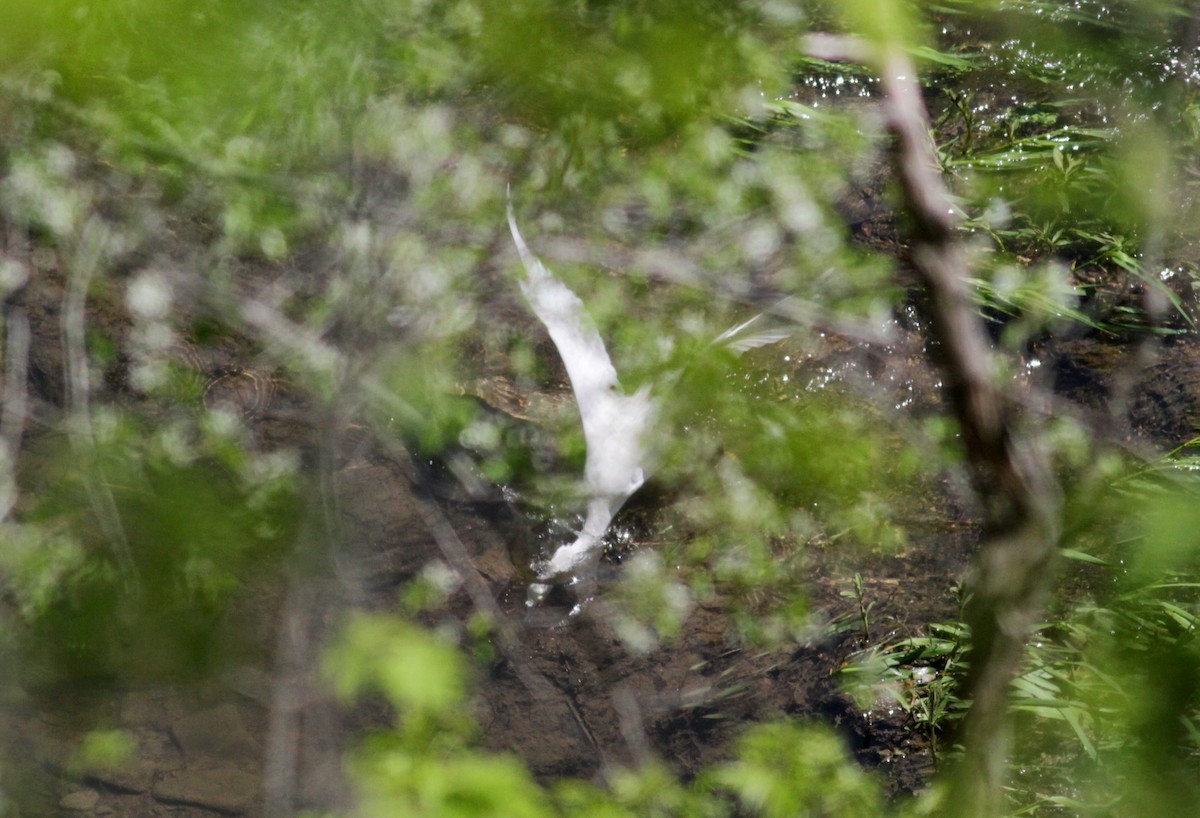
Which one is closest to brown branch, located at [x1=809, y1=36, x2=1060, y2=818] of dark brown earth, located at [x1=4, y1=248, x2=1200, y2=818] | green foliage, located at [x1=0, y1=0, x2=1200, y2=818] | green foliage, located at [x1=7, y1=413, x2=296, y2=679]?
green foliage, located at [x1=0, y1=0, x2=1200, y2=818]

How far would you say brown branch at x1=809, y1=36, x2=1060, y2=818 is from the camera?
0.61 metres

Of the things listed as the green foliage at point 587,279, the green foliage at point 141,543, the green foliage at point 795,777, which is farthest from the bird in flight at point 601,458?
the green foliage at point 141,543

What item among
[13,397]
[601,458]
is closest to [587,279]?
[601,458]

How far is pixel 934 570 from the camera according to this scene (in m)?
1.80

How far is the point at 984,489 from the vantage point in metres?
0.66

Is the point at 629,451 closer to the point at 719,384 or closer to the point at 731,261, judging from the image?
the point at 719,384

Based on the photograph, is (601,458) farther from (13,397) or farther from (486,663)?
(13,397)

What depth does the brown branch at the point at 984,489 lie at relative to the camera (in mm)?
614

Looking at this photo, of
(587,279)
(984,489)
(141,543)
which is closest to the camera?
(984,489)

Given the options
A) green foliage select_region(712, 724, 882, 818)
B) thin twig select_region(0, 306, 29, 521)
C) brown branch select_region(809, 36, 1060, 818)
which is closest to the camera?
brown branch select_region(809, 36, 1060, 818)

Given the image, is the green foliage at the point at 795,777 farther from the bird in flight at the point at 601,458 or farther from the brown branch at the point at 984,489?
the brown branch at the point at 984,489

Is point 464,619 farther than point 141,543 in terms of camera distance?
Yes

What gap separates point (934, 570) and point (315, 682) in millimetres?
1287

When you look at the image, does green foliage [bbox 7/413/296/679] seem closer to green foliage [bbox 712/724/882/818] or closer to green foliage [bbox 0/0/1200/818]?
green foliage [bbox 0/0/1200/818]
